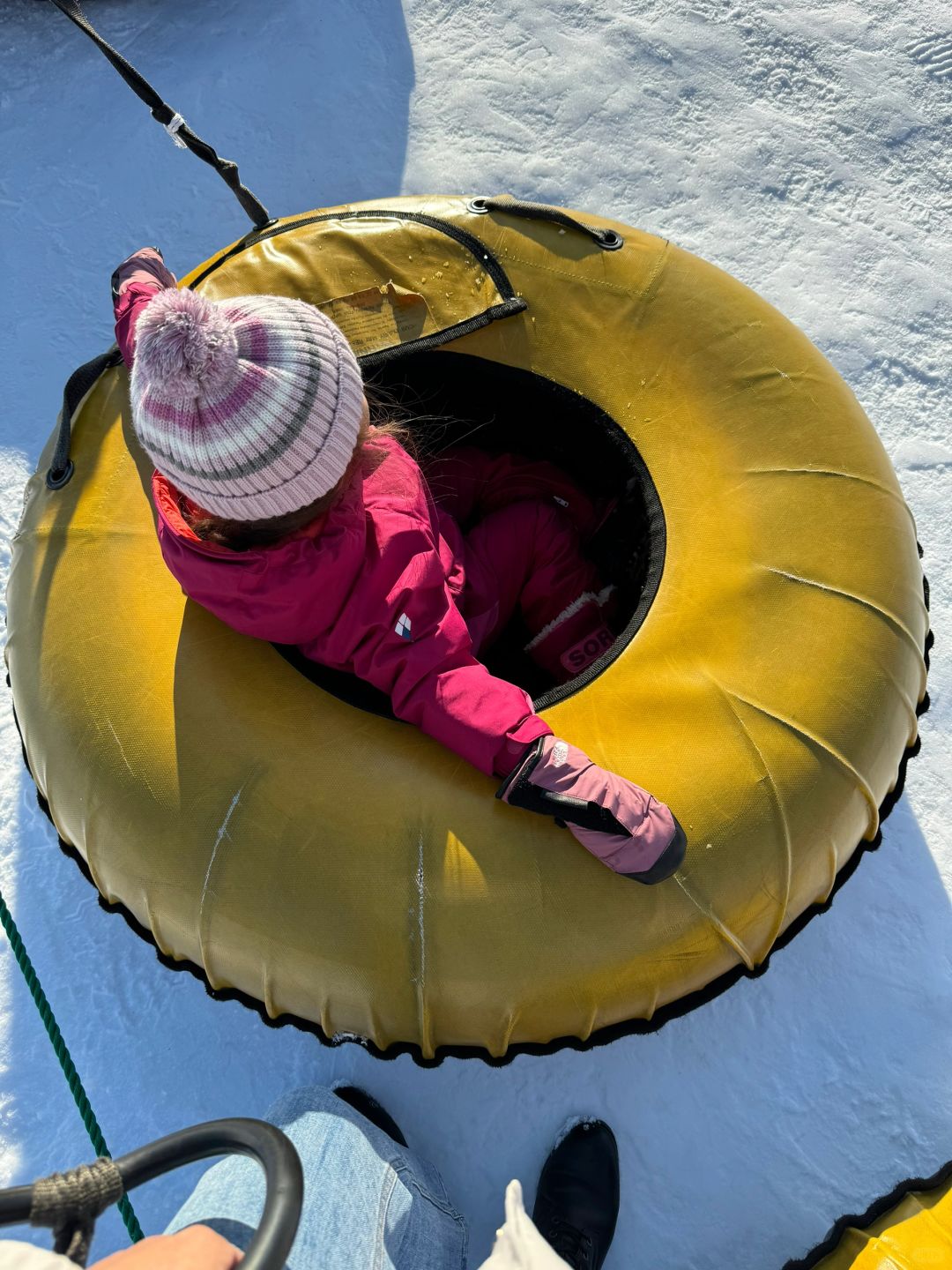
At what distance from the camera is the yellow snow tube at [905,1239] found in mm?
1034

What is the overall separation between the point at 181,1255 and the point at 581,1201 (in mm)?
705

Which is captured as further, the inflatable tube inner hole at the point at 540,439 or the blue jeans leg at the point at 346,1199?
the inflatable tube inner hole at the point at 540,439

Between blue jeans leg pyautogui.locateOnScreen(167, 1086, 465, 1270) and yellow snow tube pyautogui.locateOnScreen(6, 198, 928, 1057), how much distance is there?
18 centimetres

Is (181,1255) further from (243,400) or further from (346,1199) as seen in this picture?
(243,400)

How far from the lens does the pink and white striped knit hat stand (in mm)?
718

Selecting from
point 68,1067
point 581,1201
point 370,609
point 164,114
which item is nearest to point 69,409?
point 164,114

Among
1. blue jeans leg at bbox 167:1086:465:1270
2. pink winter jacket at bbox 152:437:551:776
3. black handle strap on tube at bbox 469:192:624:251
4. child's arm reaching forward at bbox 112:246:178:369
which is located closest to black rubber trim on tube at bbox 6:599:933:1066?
blue jeans leg at bbox 167:1086:465:1270

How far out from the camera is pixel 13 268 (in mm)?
1776

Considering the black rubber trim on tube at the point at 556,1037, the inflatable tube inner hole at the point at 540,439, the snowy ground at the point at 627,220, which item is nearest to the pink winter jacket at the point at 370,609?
the inflatable tube inner hole at the point at 540,439

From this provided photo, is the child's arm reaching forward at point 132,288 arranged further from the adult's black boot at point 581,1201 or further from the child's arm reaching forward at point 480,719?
the adult's black boot at point 581,1201

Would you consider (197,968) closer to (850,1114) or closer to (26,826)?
(26,826)

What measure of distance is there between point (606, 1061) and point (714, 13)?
210 centimetres

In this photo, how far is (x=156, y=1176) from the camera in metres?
0.59

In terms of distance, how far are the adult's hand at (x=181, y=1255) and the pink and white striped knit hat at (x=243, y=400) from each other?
0.56 m
